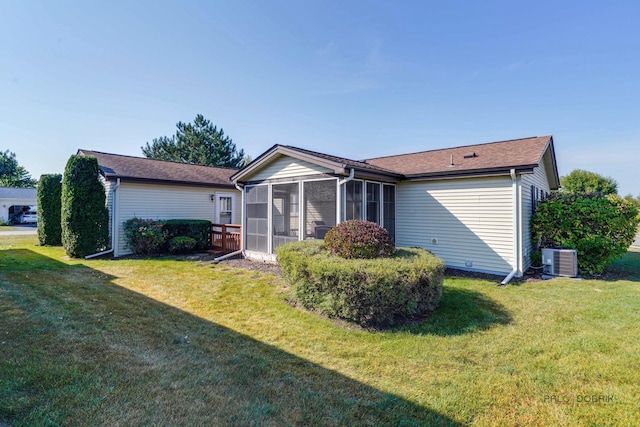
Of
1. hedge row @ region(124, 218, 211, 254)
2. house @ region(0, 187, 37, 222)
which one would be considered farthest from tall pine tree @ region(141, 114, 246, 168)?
hedge row @ region(124, 218, 211, 254)

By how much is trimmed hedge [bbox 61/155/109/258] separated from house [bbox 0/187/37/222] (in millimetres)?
27428

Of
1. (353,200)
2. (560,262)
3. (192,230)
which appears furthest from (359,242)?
(192,230)

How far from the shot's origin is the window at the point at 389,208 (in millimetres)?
9469

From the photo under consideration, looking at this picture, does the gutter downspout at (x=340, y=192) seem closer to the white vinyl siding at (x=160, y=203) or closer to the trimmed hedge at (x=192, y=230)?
the trimmed hedge at (x=192, y=230)

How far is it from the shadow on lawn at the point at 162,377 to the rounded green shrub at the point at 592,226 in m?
5.29

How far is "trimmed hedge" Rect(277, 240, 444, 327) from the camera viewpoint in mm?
4641

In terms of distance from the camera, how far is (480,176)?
838 centimetres

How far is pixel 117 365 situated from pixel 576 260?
10.3 metres

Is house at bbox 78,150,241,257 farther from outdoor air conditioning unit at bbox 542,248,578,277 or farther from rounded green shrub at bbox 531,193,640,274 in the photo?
rounded green shrub at bbox 531,193,640,274

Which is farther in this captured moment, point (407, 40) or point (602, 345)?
point (407, 40)

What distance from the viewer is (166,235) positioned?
11734 millimetres

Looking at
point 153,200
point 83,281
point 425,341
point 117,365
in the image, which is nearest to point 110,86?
point 153,200

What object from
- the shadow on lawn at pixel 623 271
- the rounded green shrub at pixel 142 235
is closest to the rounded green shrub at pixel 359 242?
the shadow on lawn at pixel 623 271

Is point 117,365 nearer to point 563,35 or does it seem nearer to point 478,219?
point 478,219
